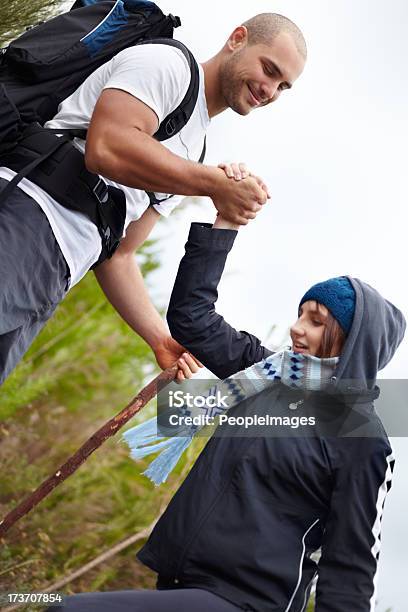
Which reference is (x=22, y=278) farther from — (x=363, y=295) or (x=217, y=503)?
(x=363, y=295)

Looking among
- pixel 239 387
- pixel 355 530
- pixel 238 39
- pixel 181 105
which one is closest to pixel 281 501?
pixel 355 530

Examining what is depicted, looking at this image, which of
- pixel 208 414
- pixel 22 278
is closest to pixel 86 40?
pixel 22 278

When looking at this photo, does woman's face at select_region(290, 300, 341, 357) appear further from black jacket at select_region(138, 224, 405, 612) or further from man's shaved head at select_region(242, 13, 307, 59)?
man's shaved head at select_region(242, 13, 307, 59)

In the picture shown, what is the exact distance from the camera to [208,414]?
2.54 metres

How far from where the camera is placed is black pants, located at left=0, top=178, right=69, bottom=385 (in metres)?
2.09

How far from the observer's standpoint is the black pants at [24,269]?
2090mm

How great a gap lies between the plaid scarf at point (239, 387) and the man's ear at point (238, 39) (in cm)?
86

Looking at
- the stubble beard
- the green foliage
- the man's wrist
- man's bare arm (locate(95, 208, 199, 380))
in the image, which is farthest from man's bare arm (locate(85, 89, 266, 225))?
the green foliage

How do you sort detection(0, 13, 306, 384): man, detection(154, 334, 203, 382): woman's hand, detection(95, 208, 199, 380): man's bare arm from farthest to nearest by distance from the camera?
detection(95, 208, 199, 380): man's bare arm, detection(154, 334, 203, 382): woman's hand, detection(0, 13, 306, 384): man

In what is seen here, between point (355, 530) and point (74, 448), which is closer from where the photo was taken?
point (355, 530)

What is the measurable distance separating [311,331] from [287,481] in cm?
43

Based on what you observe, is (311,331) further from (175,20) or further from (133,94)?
(175,20)

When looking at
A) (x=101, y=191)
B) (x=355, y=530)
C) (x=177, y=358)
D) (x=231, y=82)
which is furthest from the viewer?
(x=177, y=358)

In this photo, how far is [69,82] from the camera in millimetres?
2324
